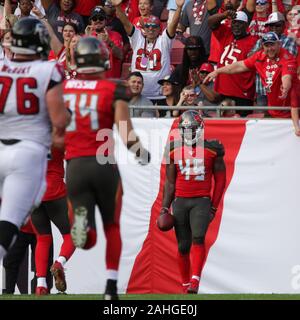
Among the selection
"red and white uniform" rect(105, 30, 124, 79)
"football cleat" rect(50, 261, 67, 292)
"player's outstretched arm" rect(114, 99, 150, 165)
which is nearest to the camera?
"player's outstretched arm" rect(114, 99, 150, 165)

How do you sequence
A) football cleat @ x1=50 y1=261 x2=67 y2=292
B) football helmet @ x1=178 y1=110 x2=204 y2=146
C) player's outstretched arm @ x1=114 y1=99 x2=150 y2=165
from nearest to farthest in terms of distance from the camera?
player's outstretched arm @ x1=114 y1=99 x2=150 y2=165 → football cleat @ x1=50 y1=261 x2=67 y2=292 → football helmet @ x1=178 y1=110 x2=204 y2=146

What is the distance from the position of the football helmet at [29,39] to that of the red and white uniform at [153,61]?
5.25 metres

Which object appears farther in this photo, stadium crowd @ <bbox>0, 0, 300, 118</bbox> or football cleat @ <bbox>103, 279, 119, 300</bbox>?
stadium crowd @ <bbox>0, 0, 300, 118</bbox>

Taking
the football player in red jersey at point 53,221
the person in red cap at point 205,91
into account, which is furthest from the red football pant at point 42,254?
the person in red cap at point 205,91

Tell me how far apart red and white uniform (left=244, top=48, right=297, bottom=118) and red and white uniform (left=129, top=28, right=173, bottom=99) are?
1.46 metres

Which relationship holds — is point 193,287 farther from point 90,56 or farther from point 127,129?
point 90,56

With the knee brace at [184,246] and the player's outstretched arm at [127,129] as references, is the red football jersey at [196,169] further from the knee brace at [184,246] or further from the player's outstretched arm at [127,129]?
the player's outstretched arm at [127,129]

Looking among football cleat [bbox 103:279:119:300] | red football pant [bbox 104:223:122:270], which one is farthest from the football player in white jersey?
football cleat [bbox 103:279:119:300]

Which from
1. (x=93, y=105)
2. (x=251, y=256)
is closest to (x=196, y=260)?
(x=251, y=256)

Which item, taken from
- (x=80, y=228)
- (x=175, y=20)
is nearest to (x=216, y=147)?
(x=175, y=20)

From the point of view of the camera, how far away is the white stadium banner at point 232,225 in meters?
11.4

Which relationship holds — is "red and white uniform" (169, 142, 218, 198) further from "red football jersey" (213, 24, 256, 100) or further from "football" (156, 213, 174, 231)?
"red football jersey" (213, 24, 256, 100)

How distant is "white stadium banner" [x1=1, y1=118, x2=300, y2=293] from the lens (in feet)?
37.4

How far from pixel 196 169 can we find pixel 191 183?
17cm
